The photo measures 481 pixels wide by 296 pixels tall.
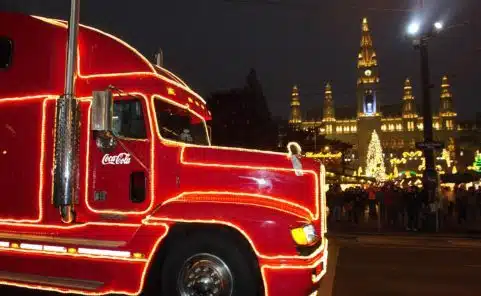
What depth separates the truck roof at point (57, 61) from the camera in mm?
7191

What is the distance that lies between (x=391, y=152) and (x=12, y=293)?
6720 inches

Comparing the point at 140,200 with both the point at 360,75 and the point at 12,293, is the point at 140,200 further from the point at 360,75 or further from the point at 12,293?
the point at 360,75

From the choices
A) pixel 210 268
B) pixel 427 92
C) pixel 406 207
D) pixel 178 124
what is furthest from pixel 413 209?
pixel 210 268

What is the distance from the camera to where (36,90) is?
23.9 feet

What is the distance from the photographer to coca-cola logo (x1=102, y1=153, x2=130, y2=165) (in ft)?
22.6

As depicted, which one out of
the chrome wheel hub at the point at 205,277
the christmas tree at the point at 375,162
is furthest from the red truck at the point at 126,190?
the christmas tree at the point at 375,162

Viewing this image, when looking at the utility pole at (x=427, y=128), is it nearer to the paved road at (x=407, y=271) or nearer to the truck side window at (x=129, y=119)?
the paved road at (x=407, y=271)

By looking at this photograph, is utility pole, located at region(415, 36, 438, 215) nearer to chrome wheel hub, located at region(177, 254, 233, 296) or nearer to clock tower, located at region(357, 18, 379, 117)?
chrome wheel hub, located at region(177, 254, 233, 296)

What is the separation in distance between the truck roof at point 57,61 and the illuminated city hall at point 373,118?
6128 inches

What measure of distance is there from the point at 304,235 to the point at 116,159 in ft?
8.30

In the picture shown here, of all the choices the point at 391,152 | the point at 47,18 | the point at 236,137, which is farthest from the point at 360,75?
the point at 47,18

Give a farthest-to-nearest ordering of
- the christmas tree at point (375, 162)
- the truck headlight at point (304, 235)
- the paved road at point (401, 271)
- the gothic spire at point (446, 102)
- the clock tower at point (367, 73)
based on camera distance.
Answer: the gothic spire at point (446, 102) → the clock tower at point (367, 73) → the christmas tree at point (375, 162) → the paved road at point (401, 271) → the truck headlight at point (304, 235)

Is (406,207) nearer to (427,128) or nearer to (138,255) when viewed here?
(427,128)

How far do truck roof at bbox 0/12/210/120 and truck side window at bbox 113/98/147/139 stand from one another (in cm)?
30
